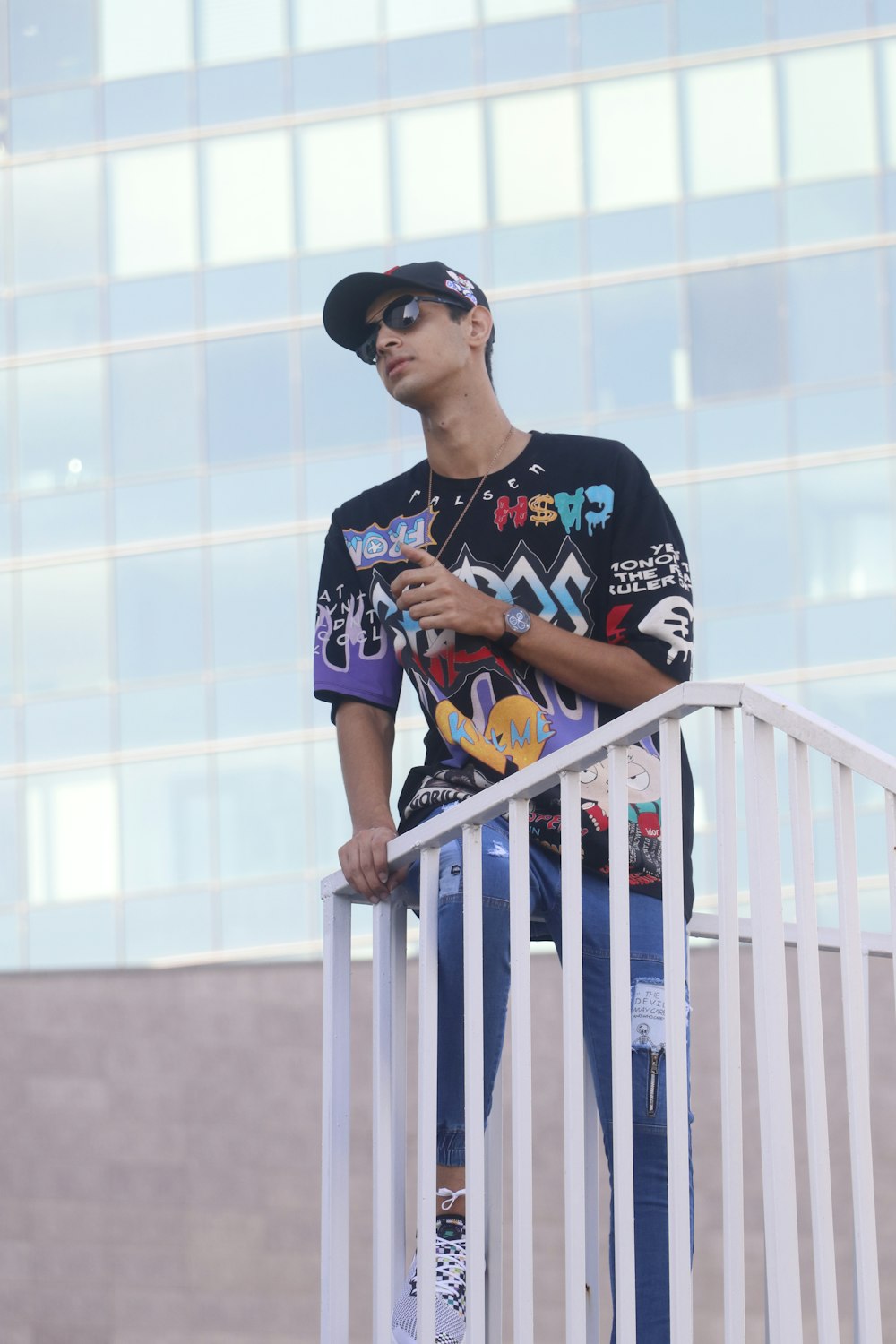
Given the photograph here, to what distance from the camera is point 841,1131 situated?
9.47 metres

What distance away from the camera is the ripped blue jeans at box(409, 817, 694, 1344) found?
101 inches

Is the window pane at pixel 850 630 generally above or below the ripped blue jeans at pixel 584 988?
above

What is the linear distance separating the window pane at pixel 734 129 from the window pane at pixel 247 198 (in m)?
4.12

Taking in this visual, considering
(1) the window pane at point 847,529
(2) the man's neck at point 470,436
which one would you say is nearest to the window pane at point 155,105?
(1) the window pane at point 847,529

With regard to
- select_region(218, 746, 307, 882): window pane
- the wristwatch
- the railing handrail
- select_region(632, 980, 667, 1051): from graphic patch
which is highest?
select_region(218, 746, 307, 882): window pane

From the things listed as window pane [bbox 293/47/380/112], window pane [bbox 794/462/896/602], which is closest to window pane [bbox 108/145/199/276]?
window pane [bbox 293/47/380/112]

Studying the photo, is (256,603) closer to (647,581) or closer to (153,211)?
(153,211)

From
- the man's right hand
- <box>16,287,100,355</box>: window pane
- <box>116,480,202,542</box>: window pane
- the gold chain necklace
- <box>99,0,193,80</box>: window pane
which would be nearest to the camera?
the man's right hand

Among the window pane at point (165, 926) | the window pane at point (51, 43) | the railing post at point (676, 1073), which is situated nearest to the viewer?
the railing post at point (676, 1073)

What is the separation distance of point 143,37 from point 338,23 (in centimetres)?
208

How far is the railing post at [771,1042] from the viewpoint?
2.19 metres

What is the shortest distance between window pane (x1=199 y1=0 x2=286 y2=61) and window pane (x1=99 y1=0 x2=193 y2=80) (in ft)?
0.61

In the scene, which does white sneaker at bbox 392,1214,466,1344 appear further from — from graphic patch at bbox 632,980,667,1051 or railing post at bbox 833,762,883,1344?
railing post at bbox 833,762,883,1344

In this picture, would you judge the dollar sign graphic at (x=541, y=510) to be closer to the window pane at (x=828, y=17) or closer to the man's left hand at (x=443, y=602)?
the man's left hand at (x=443, y=602)
